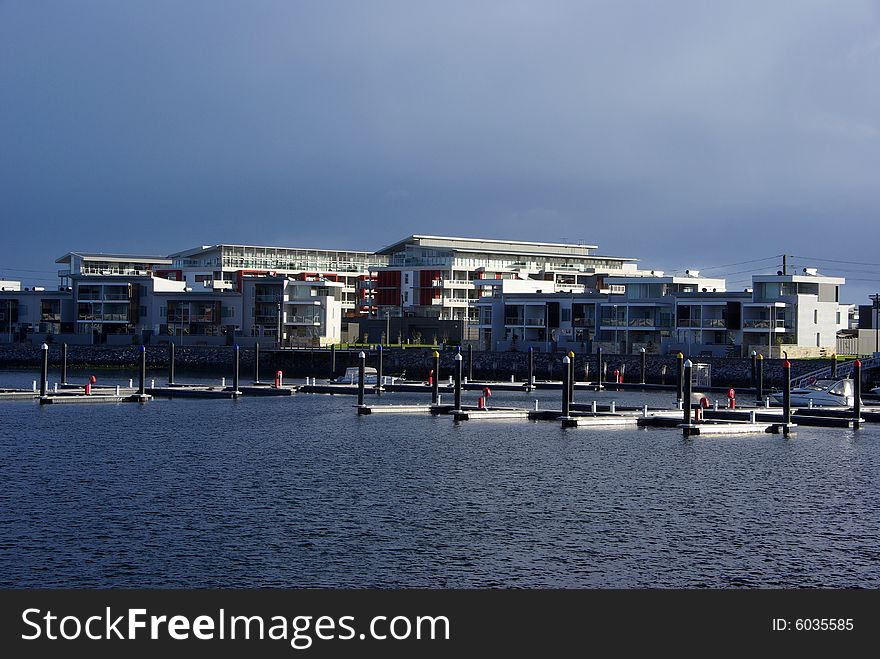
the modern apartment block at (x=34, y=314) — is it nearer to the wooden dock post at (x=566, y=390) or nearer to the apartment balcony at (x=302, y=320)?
the apartment balcony at (x=302, y=320)

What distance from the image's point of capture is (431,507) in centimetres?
3706

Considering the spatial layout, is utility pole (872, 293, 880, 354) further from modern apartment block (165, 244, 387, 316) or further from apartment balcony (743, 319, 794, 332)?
modern apartment block (165, 244, 387, 316)

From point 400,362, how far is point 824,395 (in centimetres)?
5821

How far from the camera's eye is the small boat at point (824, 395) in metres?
76.2

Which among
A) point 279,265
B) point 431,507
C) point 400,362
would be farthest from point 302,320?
point 431,507

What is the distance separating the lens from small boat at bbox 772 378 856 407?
7625cm

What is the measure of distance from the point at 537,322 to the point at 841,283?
32.8 meters

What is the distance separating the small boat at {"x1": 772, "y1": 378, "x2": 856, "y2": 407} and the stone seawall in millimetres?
21767

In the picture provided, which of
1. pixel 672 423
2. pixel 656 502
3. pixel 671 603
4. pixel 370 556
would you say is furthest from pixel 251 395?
pixel 671 603

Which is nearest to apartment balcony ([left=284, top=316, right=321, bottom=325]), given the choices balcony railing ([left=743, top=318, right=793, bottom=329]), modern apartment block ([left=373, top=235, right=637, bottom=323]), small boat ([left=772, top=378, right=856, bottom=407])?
modern apartment block ([left=373, top=235, right=637, bottom=323])

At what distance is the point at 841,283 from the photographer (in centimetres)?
11862

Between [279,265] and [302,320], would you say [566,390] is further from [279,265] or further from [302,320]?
[279,265]

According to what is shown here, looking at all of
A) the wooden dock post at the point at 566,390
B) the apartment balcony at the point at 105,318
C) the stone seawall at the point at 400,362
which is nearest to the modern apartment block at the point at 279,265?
the apartment balcony at the point at 105,318

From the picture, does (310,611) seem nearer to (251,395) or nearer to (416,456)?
(416,456)
